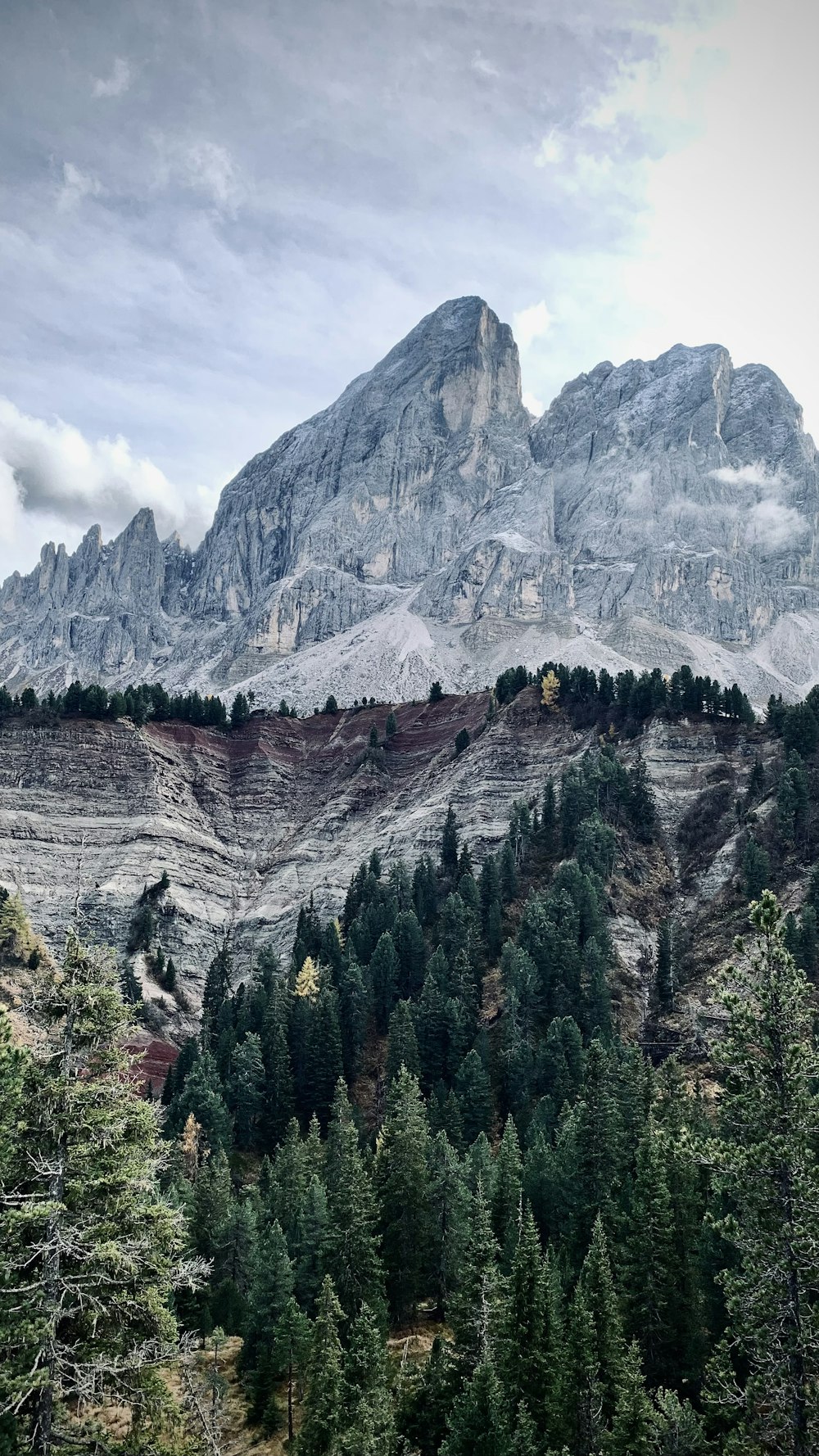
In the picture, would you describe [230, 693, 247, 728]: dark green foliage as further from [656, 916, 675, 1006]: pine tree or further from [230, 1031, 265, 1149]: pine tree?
[656, 916, 675, 1006]: pine tree

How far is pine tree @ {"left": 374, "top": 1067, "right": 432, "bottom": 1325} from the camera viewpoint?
5112 cm

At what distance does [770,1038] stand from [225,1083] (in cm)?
7346

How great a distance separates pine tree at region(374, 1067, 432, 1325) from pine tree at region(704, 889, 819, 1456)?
34.4m

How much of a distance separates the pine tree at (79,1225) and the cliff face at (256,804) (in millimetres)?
90802

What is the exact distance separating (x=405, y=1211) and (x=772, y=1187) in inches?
1498

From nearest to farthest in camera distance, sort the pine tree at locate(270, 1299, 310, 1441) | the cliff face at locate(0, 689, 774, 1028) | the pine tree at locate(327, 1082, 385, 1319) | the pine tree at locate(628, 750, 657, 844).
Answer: the pine tree at locate(270, 1299, 310, 1441), the pine tree at locate(327, 1082, 385, 1319), the pine tree at locate(628, 750, 657, 844), the cliff face at locate(0, 689, 774, 1028)

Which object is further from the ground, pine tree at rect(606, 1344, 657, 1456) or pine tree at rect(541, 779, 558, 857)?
pine tree at rect(541, 779, 558, 857)

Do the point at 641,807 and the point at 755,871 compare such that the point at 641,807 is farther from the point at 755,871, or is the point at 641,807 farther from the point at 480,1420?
the point at 480,1420

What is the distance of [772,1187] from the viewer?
1936 centimetres

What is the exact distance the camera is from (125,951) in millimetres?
129000

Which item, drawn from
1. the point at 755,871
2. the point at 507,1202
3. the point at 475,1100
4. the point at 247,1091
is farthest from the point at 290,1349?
the point at 755,871

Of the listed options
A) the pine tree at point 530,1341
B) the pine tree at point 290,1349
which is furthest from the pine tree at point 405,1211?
the pine tree at point 530,1341

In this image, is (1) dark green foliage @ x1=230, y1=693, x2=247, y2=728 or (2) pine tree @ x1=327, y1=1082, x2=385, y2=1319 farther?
(1) dark green foliage @ x1=230, y1=693, x2=247, y2=728

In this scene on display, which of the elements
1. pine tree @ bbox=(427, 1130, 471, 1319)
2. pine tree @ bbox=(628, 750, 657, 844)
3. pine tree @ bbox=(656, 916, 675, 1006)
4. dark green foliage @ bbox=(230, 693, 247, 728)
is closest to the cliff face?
dark green foliage @ bbox=(230, 693, 247, 728)
